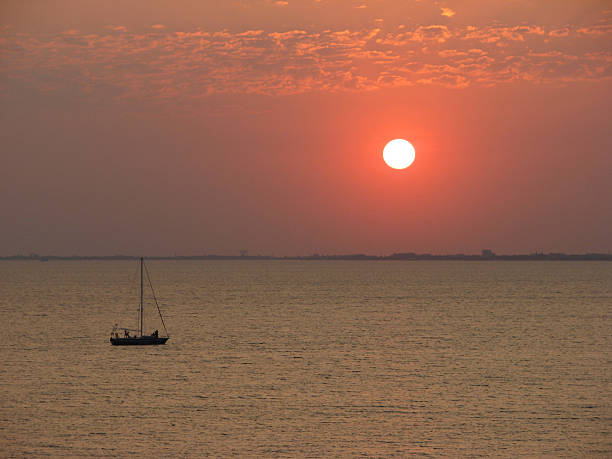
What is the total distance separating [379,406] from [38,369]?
136 ft

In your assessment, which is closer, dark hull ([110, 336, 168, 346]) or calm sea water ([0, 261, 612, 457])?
calm sea water ([0, 261, 612, 457])

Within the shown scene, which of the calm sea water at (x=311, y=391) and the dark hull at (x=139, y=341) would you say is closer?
the calm sea water at (x=311, y=391)

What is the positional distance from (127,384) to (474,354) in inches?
1797

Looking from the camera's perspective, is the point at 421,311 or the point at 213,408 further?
the point at 421,311

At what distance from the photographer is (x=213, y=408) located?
209 ft

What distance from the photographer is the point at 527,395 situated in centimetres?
6894

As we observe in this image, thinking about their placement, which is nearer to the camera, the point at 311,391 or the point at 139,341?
the point at 311,391

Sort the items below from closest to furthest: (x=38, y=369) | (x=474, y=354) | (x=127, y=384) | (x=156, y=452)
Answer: (x=156, y=452)
(x=127, y=384)
(x=38, y=369)
(x=474, y=354)

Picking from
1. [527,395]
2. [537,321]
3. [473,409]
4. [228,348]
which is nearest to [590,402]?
[527,395]

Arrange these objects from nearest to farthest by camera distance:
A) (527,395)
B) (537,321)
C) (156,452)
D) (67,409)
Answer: (156,452) < (67,409) < (527,395) < (537,321)

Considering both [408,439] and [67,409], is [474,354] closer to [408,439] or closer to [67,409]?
[408,439]

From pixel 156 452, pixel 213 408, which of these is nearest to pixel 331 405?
pixel 213 408

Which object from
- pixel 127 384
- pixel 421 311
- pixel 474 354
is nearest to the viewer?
pixel 127 384

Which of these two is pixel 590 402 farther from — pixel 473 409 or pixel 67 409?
pixel 67 409
